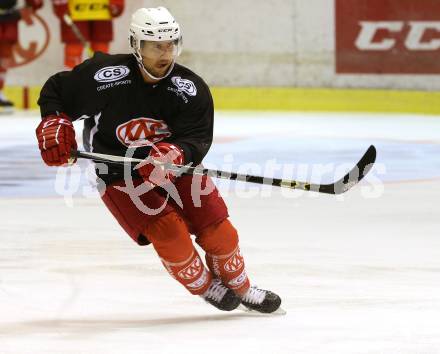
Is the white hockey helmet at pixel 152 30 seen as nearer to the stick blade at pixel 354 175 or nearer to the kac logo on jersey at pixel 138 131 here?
the kac logo on jersey at pixel 138 131

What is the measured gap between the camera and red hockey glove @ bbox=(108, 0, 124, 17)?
961 cm

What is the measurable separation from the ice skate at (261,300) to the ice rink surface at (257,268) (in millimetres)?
28

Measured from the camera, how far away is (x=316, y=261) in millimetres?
4074

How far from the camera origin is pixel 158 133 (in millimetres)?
3396

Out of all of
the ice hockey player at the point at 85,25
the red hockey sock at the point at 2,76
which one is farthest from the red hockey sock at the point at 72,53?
the red hockey sock at the point at 2,76

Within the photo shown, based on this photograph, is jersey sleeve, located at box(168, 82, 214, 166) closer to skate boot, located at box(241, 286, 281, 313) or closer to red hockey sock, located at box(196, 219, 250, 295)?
red hockey sock, located at box(196, 219, 250, 295)

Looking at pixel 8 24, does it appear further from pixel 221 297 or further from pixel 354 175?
pixel 221 297

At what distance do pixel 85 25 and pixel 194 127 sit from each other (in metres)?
6.64

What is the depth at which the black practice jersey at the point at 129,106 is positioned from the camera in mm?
3361

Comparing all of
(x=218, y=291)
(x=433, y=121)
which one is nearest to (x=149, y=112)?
(x=218, y=291)

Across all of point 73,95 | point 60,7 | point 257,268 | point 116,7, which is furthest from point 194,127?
point 60,7

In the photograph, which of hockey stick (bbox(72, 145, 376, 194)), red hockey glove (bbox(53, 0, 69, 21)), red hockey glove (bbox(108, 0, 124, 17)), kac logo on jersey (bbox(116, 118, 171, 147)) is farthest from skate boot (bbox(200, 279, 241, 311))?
red hockey glove (bbox(53, 0, 69, 21))

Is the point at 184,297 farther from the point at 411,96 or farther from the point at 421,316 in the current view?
the point at 411,96

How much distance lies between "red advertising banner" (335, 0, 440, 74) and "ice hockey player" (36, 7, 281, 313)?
5.85 metres
